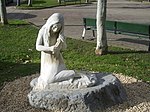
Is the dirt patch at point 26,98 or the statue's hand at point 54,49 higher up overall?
the statue's hand at point 54,49

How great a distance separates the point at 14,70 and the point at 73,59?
241 cm

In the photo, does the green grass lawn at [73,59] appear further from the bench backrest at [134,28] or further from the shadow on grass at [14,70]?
the bench backrest at [134,28]

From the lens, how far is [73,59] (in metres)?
12.9

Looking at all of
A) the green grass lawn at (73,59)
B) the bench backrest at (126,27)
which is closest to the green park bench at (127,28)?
the bench backrest at (126,27)

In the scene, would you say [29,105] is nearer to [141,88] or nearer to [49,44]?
[49,44]

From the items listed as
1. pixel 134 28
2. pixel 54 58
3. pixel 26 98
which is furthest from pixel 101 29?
pixel 26 98

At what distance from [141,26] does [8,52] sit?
532 cm

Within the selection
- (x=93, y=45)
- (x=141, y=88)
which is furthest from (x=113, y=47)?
(x=141, y=88)

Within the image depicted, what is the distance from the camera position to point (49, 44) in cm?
764

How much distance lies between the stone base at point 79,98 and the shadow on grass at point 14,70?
2.45 m

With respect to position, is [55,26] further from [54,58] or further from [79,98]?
[79,98]

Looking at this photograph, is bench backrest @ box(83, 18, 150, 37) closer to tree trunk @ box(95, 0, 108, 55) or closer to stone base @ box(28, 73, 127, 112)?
tree trunk @ box(95, 0, 108, 55)

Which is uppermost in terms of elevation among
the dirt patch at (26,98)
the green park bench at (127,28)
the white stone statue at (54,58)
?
the white stone statue at (54,58)

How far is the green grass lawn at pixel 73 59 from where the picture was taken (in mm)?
10766
